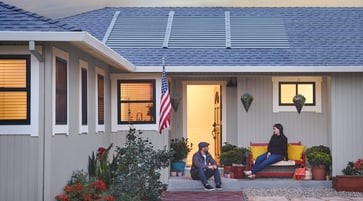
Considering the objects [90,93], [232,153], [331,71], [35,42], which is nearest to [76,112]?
[90,93]

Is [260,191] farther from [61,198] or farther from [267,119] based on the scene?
[61,198]

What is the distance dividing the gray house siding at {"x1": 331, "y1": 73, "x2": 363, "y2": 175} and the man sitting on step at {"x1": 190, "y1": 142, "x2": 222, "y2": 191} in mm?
2744

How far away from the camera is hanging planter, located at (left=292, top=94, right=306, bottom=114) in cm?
1508

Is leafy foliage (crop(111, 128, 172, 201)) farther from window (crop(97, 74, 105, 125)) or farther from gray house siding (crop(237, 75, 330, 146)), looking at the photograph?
gray house siding (crop(237, 75, 330, 146))

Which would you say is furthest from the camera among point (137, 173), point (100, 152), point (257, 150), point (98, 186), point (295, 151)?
point (257, 150)

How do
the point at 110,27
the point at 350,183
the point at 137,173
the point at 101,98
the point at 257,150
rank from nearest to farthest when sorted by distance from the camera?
the point at 137,173
the point at 350,183
the point at 101,98
the point at 257,150
the point at 110,27

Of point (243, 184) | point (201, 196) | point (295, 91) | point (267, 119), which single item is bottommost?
point (201, 196)

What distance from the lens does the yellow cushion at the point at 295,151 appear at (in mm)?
15321

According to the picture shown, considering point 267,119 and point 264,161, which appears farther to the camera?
point 267,119

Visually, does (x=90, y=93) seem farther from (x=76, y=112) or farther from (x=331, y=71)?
(x=331, y=71)

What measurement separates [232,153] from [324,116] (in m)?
2.45

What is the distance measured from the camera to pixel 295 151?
50.5 ft

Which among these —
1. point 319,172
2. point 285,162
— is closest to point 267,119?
point 285,162

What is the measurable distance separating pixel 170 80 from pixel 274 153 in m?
3.09
